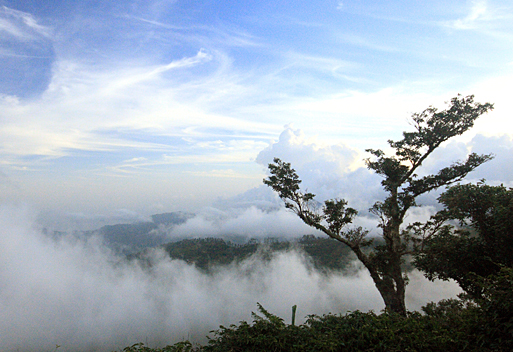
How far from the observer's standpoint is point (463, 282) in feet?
45.9

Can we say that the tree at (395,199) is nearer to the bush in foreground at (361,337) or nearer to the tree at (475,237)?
the tree at (475,237)

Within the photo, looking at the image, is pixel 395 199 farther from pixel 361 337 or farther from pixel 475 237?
pixel 361 337

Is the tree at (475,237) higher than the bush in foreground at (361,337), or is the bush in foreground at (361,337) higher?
the tree at (475,237)

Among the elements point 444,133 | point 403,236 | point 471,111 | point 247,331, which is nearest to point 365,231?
point 403,236

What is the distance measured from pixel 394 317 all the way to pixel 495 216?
7.36 metres

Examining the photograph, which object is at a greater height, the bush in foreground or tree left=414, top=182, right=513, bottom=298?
tree left=414, top=182, right=513, bottom=298

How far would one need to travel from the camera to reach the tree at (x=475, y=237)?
35.9ft

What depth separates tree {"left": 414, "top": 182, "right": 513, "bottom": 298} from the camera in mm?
10953

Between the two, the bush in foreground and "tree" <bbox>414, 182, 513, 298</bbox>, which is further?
"tree" <bbox>414, 182, 513, 298</bbox>

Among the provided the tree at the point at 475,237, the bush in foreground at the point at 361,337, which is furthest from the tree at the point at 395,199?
the bush in foreground at the point at 361,337

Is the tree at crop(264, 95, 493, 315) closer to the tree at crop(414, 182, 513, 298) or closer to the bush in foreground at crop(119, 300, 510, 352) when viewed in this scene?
the tree at crop(414, 182, 513, 298)

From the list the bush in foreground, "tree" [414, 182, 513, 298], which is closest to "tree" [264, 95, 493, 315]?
"tree" [414, 182, 513, 298]

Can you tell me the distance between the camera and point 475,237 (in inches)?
494

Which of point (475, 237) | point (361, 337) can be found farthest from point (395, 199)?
point (361, 337)
